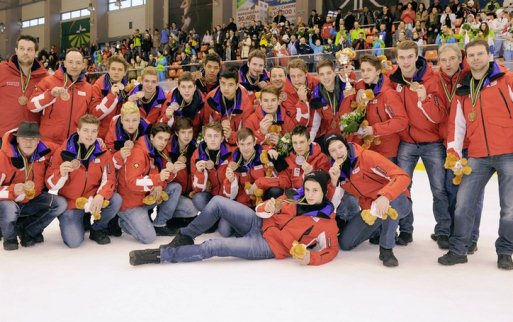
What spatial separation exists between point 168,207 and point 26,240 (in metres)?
1.44

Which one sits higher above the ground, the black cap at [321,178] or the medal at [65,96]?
the medal at [65,96]

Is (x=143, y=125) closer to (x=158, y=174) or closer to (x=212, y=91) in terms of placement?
(x=158, y=174)

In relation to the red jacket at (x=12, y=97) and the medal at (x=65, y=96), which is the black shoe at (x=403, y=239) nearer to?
the medal at (x=65, y=96)

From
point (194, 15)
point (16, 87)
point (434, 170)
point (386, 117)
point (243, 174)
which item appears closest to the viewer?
point (434, 170)

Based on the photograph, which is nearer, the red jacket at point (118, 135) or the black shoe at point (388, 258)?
the black shoe at point (388, 258)

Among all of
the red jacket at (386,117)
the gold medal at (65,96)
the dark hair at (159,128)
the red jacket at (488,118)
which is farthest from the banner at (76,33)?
the red jacket at (488,118)

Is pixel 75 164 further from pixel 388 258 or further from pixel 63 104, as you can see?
pixel 388 258

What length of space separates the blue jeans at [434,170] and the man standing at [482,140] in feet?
1.54

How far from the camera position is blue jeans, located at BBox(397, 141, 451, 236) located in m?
4.80

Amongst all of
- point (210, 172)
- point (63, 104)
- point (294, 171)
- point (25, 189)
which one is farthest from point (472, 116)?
point (63, 104)

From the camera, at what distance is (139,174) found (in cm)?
510

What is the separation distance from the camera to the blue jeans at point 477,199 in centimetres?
412

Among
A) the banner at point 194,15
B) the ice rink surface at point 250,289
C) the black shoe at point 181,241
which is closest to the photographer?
the ice rink surface at point 250,289

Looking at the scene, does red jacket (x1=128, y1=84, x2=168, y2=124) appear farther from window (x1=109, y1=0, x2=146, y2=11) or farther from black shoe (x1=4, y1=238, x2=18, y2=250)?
window (x1=109, y1=0, x2=146, y2=11)
